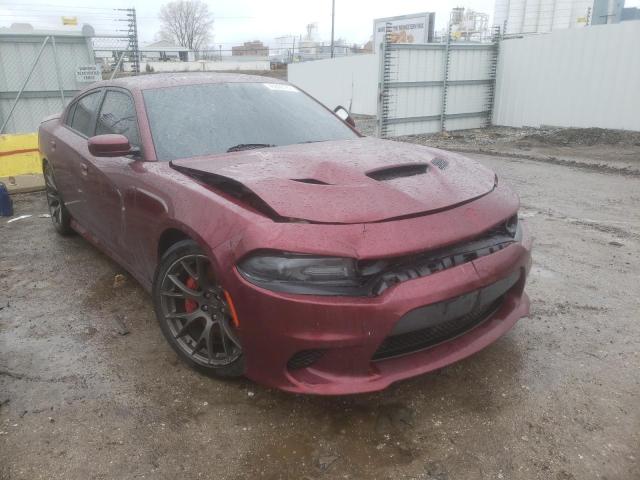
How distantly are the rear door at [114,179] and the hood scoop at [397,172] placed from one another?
1.43m

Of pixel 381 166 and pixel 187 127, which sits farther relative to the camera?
pixel 187 127

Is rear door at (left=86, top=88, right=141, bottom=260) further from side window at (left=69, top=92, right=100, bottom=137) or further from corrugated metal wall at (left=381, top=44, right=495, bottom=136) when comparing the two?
corrugated metal wall at (left=381, top=44, right=495, bottom=136)

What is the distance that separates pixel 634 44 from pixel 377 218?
38.1 feet

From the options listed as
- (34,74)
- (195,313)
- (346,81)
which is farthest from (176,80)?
(346,81)

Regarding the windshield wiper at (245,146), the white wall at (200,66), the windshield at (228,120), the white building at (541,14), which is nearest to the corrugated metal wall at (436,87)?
the windshield at (228,120)

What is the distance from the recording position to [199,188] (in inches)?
99.9

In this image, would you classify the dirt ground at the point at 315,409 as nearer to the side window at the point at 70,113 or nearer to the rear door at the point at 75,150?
the rear door at the point at 75,150

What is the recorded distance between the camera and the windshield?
3.08 meters

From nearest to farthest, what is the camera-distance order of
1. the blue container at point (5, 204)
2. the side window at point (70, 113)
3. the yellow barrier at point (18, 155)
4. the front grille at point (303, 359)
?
the front grille at point (303, 359)
the side window at point (70, 113)
the blue container at point (5, 204)
the yellow barrier at point (18, 155)

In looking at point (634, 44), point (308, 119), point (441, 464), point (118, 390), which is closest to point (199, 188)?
point (118, 390)

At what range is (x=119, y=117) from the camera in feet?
11.6

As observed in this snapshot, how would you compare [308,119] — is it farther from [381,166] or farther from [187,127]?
[381,166]

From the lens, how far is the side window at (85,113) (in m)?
4.04

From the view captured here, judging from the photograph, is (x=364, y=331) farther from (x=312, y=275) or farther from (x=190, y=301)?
(x=190, y=301)
